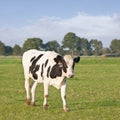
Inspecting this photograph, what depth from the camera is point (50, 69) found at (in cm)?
1300

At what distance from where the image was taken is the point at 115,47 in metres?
160

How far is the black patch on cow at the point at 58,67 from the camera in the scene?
12.5 m

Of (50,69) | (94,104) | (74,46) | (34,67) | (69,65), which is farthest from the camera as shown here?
(74,46)

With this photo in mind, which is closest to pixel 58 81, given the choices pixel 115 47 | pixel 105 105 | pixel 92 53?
pixel 105 105

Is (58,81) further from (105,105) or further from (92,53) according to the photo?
(92,53)

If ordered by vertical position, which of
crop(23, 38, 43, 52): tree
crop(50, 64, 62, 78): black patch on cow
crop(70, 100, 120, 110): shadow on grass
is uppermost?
crop(23, 38, 43, 52): tree

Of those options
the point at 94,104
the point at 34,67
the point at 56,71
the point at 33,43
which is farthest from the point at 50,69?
the point at 33,43

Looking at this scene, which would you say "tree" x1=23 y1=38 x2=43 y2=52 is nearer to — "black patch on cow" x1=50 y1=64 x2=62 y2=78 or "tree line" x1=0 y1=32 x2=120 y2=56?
"tree line" x1=0 y1=32 x2=120 y2=56

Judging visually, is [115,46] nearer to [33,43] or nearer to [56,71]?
[33,43]

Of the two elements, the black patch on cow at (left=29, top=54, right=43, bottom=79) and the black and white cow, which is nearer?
the black and white cow

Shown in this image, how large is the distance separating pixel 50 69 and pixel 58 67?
33 cm

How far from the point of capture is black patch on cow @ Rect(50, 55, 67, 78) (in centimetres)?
1248

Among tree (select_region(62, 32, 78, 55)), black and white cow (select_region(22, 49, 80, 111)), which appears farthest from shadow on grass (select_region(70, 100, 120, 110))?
tree (select_region(62, 32, 78, 55))

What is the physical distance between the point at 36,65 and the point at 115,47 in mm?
147937
